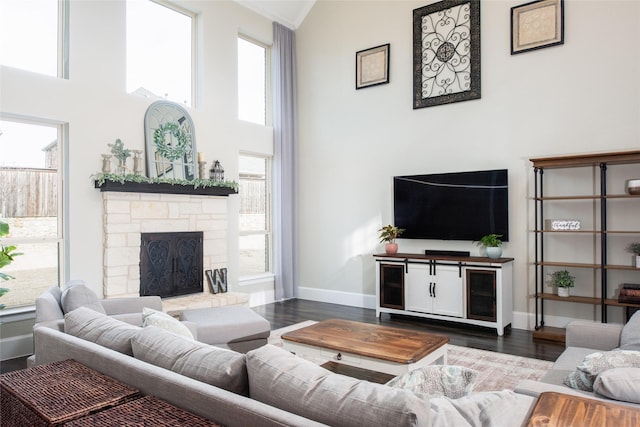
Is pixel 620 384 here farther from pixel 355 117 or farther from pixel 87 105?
pixel 355 117

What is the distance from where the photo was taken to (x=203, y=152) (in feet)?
19.1

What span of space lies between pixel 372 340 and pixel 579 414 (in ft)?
5.99

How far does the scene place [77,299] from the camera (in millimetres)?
2844

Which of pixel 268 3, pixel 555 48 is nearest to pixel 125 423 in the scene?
pixel 555 48

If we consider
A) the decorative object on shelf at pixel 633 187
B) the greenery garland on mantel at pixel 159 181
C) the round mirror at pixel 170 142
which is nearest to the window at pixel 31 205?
the greenery garland on mantel at pixel 159 181

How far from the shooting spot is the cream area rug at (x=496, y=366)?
335 centimetres

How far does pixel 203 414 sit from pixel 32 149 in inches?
160

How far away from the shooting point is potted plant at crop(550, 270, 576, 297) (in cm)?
465

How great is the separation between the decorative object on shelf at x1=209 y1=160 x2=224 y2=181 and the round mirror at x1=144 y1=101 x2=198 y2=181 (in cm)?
23

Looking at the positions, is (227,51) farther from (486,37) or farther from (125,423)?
(125,423)

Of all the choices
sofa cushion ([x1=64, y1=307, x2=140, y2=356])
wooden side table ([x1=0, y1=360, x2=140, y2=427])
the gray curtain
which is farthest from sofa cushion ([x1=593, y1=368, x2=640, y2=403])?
the gray curtain

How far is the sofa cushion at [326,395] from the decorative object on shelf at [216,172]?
175 inches

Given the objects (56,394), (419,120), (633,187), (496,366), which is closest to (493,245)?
(633,187)

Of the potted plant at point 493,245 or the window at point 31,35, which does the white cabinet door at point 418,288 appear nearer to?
the potted plant at point 493,245
